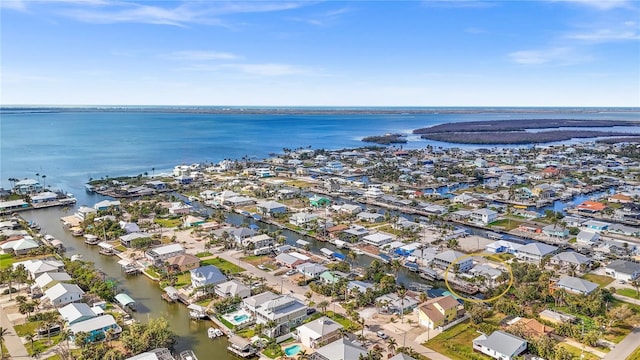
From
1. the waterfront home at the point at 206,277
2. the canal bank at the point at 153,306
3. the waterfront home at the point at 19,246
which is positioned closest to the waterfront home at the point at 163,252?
the canal bank at the point at 153,306

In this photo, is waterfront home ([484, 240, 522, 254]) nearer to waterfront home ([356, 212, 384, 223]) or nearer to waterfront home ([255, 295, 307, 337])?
waterfront home ([356, 212, 384, 223])

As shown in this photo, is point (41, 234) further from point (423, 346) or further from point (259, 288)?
point (423, 346)

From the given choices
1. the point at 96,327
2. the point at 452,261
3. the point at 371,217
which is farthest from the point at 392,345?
the point at 371,217

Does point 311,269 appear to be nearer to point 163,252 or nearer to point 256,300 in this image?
point 256,300

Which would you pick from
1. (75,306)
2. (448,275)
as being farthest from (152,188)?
(448,275)

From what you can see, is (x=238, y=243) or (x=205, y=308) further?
(x=238, y=243)

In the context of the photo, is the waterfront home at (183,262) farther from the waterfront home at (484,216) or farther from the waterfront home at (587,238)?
the waterfront home at (587,238)
